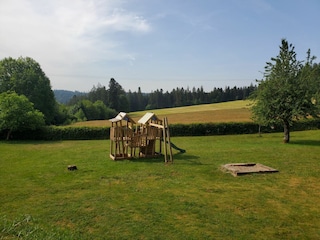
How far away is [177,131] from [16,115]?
1630 centimetres

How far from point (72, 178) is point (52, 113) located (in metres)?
39.9

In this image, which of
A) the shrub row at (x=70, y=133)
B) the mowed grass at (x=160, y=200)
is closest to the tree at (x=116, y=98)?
the shrub row at (x=70, y=133)

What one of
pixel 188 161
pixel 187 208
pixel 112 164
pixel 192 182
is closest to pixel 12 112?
pixel 112 164

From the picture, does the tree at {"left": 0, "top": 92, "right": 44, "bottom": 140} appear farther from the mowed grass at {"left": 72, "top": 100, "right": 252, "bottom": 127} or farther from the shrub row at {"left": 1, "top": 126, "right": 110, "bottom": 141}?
the mowed grass at {"left": 72, "top": 100, "right": 252, "bottom": 127}

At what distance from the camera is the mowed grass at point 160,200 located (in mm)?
6590

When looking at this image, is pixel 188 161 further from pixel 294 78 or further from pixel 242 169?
pixel 294 78

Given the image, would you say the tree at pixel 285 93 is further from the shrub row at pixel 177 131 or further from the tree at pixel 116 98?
the tree at pixel 116 98

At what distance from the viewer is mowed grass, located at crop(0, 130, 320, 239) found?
6.59 metres

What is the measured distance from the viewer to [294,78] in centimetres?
2186

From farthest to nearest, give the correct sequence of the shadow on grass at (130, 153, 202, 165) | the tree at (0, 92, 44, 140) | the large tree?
the large tree, the tree at (0, 92, 44, 140), the shadow on grass at (130, 153, 202, 165)

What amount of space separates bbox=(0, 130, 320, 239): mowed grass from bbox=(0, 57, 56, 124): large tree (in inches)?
1261

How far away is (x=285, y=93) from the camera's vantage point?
2122cm

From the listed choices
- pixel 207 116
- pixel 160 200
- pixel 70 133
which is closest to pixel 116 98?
pixel 207 116

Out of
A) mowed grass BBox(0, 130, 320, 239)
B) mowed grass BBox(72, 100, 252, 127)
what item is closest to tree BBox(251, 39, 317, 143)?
mowed grass BBox(72, 100, 252, 127)
